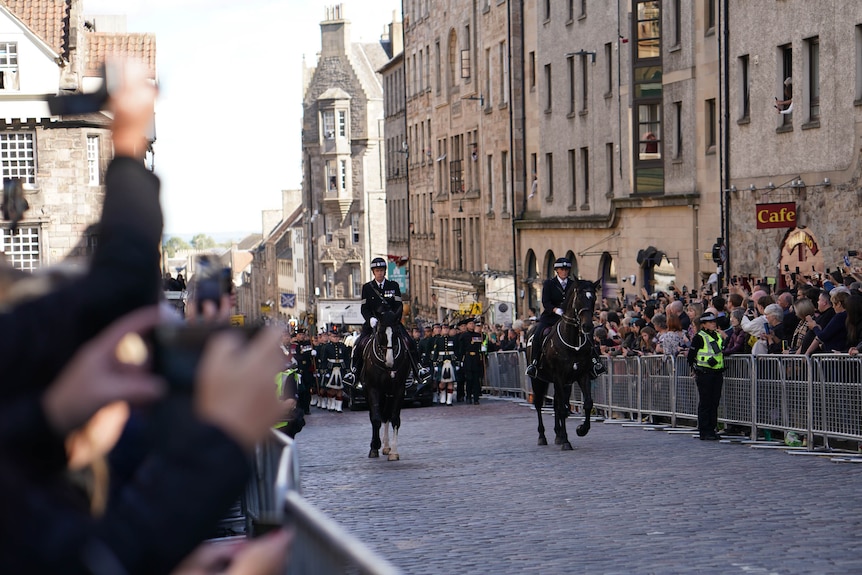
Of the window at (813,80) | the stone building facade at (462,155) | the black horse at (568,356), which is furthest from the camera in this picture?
the stone building facade at (462,155)

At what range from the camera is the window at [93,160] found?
52.8 meters

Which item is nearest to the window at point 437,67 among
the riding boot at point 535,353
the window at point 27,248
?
the window at point 27,248

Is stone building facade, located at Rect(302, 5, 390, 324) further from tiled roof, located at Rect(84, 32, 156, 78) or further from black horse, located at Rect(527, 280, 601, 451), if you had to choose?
black horse, located at Rect(527, 280, 601, 451)

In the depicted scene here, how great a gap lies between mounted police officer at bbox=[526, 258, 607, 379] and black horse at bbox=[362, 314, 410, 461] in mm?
2095

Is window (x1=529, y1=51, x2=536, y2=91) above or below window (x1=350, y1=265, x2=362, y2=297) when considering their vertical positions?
above

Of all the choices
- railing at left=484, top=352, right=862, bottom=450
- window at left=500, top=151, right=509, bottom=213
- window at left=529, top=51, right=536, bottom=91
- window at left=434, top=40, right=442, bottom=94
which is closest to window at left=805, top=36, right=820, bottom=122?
railing at left=484, top=352, right=862, bottom=450

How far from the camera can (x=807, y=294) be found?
2048 centimetres

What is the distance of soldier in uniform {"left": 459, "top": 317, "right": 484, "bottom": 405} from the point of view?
3791 centimetres

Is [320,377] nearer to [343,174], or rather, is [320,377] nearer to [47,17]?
[47,17]

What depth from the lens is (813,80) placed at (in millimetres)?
31922

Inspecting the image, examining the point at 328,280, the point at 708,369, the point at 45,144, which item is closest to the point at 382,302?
the point at 708,369

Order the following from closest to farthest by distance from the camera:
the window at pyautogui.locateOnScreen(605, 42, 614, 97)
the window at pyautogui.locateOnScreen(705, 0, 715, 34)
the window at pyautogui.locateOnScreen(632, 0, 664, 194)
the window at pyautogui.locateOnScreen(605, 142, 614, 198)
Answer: the window at pyautogui.locateOnScreen(705, 0, 715, 34) < the window at pyautogui.locateOnScreen(632, 0, 664, 194) < the window at pyautogui.locateOnScreen(605, 42, 614, 97) < the window at pyautogui.locateOnScreen(605, 142, 614, 198)

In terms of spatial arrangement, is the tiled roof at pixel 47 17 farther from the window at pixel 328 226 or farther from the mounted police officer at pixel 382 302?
the window at pixel 328 226

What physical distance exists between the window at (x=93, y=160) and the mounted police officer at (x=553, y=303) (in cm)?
3407
